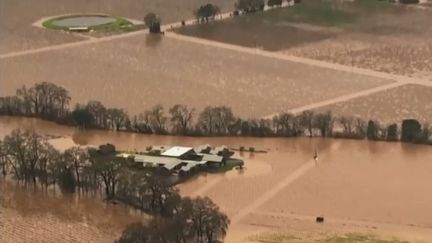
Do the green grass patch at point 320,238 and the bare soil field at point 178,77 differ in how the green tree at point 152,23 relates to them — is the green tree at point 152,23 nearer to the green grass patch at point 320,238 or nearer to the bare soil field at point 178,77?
the bare soil field at point 178,77

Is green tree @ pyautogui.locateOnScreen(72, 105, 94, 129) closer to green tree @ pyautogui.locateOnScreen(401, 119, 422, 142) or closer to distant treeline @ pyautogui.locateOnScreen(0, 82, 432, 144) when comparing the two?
distant treeline @ pyautogui.locateOnScreen(0, 82, 432, 144)

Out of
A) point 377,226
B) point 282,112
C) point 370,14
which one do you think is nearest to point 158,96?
point 282,112

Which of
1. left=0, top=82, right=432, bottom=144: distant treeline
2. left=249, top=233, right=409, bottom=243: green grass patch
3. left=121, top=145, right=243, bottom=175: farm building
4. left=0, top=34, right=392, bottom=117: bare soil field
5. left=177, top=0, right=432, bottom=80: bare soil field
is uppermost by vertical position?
left=177, top=0, right=432, bottom=80: bare soil field

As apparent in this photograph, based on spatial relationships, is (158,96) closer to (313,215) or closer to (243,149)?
(243,149)

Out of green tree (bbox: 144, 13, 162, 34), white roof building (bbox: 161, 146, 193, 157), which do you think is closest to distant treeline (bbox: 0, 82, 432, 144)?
white roof building (bbox: 161, 146, 193, 157)

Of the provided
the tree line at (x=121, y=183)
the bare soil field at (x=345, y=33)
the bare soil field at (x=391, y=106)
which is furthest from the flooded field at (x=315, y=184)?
the bare soil field at (x=345, y=33)

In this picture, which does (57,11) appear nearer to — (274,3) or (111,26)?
(111,26)
